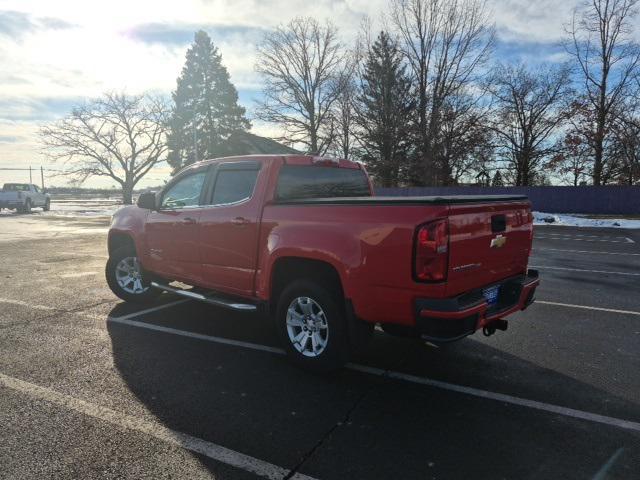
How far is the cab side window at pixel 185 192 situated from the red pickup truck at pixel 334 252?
→ 0.06ft

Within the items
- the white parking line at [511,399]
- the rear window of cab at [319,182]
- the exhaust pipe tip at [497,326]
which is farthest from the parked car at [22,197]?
the exhaust pipe tip at [497,326]

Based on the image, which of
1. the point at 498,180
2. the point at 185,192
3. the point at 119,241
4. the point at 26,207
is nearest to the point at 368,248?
the point at 185,192

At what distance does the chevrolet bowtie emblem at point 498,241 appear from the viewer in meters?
3.71

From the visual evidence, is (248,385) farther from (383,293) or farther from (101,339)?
(101,339)

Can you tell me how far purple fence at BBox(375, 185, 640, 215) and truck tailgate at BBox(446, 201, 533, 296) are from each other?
81.7 ft

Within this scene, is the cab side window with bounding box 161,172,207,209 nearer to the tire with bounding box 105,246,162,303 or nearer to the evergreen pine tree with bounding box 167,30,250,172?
the tire with bounding box 105,246,162,303

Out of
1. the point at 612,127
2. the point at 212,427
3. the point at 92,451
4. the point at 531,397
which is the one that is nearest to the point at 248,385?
the point at 212,427

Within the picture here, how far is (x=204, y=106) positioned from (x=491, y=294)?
4652cm

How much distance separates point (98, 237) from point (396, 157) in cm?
2887

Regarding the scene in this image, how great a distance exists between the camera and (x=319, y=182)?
493 centimetres

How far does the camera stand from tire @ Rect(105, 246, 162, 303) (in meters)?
6.47

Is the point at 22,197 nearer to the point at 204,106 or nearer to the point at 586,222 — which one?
the point at 204,106

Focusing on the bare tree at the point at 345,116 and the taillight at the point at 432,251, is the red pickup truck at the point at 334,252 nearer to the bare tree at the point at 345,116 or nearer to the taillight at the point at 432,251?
the taillight at the point at 432,251

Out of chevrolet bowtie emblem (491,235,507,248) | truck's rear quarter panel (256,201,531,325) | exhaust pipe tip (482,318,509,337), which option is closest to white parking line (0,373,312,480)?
truck's rear quarter panel (256,201,531,325)
